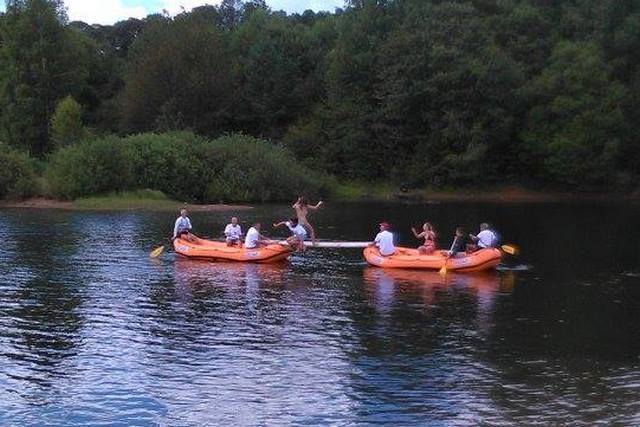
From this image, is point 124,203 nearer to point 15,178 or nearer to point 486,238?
point 15,178

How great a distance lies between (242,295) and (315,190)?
46.0m

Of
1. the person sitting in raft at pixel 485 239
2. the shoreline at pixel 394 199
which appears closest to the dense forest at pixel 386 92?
the shoreline at pixel 394 199

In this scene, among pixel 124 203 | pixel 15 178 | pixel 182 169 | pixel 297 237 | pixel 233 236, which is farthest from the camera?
pixel 182 169

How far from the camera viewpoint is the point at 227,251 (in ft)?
111

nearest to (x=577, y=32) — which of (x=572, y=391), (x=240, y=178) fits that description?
(x=240, y=178)

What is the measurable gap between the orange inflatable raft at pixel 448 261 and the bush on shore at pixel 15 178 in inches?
1619

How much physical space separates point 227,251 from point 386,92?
48.1 metres

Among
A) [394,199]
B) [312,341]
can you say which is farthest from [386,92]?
[312,341]

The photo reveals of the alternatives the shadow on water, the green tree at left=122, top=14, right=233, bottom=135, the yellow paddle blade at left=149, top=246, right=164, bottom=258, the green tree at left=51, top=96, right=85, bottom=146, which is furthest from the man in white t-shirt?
the green tree at left=122, top=14, right=233, bottom=135

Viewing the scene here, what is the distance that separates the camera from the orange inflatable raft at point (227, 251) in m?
33.3

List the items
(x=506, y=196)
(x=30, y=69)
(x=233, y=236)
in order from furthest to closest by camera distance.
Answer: (x=30, y=69), (x=506, y=196), (x=233, y=236)

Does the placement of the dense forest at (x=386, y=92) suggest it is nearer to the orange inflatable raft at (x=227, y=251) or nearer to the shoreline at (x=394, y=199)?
the shoreline at (x=394, y=199)

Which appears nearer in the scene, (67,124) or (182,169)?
(182,169)

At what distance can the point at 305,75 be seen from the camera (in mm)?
91438
